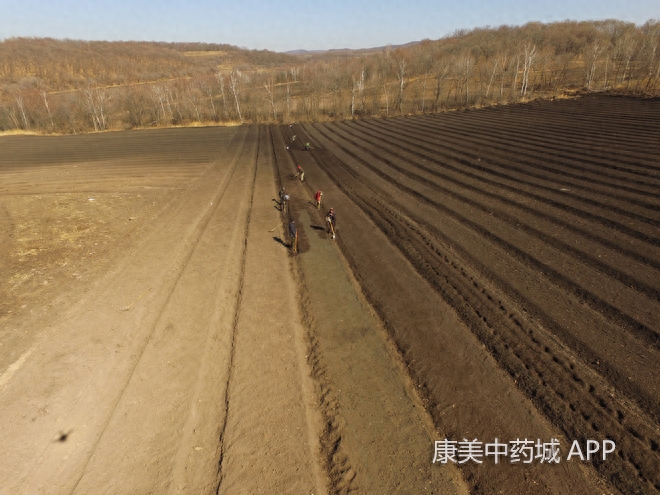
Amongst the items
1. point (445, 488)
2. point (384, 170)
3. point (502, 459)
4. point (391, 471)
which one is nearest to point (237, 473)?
point (391, 471)

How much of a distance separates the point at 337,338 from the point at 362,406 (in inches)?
100

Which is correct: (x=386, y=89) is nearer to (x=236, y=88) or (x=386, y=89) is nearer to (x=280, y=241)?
(x=236, y=88)

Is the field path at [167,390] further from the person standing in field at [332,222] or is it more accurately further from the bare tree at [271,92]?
the bare tree at [271,92]

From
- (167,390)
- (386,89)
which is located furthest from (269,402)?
(386,89)

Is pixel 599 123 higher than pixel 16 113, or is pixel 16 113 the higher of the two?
pixel 16 113

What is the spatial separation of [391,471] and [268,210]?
1651 cm

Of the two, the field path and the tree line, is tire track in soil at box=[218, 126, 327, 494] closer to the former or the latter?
the field path

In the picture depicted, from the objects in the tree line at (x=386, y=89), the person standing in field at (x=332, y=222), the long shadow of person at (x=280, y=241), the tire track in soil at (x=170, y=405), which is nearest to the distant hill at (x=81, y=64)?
the tree line at (x=386, y=89)

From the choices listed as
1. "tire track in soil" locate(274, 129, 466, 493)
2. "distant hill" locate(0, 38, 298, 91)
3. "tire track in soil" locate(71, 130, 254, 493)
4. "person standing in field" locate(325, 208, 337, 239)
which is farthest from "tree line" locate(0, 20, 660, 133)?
"tire track in soil" locate(274, 129, 466, 493)

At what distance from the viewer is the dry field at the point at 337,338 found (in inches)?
273

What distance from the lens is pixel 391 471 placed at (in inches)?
264

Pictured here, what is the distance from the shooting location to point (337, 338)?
10.4 meters

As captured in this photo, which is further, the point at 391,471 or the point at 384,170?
the point at 384,170

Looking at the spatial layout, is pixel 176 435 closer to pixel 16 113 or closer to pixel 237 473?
pixel 237 473
